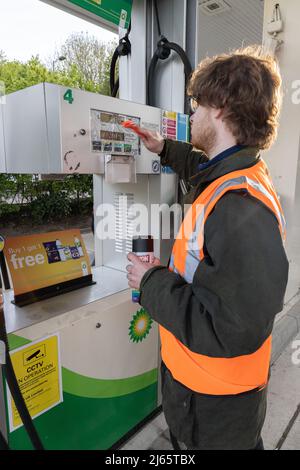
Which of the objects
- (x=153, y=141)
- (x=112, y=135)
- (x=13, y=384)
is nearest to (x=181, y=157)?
(x=153, y=141)

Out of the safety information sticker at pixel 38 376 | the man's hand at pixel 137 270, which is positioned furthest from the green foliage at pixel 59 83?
the man's hand at pixel 137 270

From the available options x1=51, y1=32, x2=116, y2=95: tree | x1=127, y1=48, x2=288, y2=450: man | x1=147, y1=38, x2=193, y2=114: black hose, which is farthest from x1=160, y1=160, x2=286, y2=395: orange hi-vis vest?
x1=51, y1=32, x2=116, y2=95: tree

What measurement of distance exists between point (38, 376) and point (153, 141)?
3.50 feet

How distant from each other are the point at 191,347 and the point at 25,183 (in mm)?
1639

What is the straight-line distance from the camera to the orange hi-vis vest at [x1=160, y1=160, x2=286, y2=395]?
0.95m

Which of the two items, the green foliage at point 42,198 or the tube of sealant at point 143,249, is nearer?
the tube of sealant at point 143,249

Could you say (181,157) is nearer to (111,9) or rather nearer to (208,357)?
(111,9)

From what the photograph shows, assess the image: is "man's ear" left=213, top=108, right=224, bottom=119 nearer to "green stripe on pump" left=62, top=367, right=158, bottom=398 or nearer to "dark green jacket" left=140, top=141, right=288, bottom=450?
"dark green jacket" left=140, top=141, right=288, bottom=450

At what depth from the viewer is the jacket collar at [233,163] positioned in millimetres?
997

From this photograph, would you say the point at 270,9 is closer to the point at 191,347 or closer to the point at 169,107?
the point at 169,107

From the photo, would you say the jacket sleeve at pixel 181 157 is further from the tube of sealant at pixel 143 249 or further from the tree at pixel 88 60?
the tree at pixel 88 60

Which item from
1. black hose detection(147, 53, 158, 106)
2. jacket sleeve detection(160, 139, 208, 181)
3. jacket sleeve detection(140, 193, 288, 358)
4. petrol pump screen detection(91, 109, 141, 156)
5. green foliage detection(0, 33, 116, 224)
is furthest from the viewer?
green foliage detection(0, 33, 116, 224)

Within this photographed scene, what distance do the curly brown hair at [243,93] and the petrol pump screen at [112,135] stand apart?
38 cm
